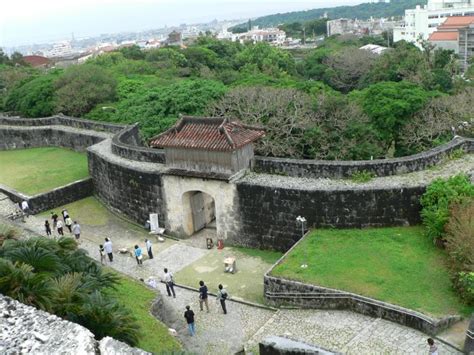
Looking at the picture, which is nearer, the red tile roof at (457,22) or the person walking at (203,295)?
the person walking at (203,295)

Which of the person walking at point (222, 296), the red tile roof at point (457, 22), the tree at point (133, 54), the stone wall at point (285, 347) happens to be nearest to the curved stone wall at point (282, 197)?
the person walking at point (222, 296)

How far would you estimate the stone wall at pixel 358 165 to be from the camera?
1794cm

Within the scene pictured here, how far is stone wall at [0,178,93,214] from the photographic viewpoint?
23.8 metres

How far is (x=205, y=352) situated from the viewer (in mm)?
13469

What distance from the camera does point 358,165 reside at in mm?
17984

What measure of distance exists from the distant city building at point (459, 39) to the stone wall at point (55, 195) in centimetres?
5236

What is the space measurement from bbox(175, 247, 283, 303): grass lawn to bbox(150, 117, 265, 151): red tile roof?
3.78 meters

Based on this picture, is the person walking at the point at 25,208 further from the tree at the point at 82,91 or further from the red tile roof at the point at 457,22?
the red tile roof at the point at 457,22

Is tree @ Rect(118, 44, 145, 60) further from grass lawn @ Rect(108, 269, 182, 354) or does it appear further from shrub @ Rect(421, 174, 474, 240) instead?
shrub @ Rect(421, 174, 474, 240)

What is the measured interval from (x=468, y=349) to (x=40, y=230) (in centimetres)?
1650

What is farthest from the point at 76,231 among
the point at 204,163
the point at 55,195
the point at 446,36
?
the point at 446,36

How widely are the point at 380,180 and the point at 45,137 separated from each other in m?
23.9

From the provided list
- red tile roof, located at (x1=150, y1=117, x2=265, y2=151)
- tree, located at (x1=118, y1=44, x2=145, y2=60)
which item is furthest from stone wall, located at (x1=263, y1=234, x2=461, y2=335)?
tree, located at (x1=118, y1=44, x2=145, y2=60)

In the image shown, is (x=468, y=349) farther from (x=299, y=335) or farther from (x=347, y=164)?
(x=347, y=164)
